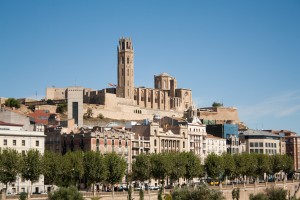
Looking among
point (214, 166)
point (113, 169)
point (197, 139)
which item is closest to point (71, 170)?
point (113, 169)

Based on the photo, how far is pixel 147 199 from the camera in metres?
99.9

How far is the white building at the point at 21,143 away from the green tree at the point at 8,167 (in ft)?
29.2

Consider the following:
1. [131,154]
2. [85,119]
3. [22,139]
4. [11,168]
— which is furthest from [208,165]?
[85,119]

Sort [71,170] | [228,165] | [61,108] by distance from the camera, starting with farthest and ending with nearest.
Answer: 1. [61,108]
2. [228,165]
3. [71,170]

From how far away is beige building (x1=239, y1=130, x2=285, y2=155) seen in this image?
169125 millimetres

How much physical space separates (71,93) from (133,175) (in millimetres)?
73002

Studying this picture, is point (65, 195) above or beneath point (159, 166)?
beneath

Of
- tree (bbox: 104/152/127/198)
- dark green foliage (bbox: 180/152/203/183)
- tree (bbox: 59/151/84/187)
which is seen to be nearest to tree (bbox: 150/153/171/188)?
dark green foliage (bbox: 180/152/203/183)

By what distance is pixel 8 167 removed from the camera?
8931 centimetres

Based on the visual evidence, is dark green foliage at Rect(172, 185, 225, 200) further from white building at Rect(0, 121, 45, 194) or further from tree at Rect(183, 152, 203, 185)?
tree at Rect(183, 152, 203, 185)

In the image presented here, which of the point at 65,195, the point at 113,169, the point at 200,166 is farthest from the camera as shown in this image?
the point at 200,166

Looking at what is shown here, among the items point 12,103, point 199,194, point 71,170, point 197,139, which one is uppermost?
point 12,103

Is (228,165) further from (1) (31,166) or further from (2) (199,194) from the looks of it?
(2) (199,194)

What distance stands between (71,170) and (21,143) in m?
13.1
